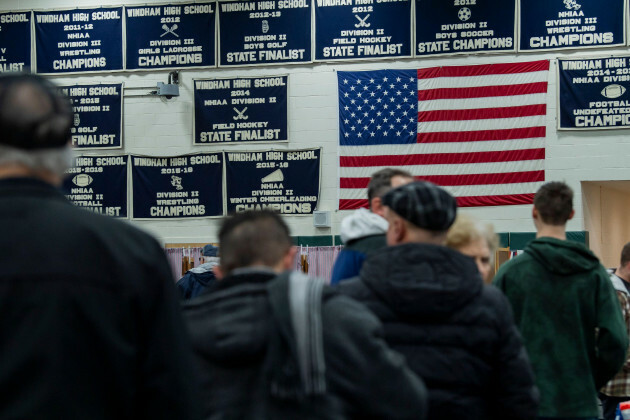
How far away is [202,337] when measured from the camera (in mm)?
1890

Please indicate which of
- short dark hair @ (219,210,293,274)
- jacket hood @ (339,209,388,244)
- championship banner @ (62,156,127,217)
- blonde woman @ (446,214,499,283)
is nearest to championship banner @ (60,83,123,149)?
championship banner @ (62,156,127,217)

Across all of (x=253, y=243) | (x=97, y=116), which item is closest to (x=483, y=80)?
(x=97, y=116)

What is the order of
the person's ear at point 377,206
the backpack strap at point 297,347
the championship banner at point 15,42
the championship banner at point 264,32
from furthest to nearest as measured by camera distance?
1. the championship banner at point 15,42
2. the championship banner at point 264,32
3. the person's ear at point 377,206
4. the backpack strap at point 297,347

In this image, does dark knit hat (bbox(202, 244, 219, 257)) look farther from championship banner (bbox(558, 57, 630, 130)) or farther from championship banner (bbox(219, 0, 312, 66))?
championship banner (bbox(558, 57, 630, 130))

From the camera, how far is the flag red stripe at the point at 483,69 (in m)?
10.6

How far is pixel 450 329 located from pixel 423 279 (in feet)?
0.58

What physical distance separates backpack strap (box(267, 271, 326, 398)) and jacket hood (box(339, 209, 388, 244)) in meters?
1.56

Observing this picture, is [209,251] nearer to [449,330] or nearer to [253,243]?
[449,330]

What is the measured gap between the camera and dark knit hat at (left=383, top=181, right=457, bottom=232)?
2.49 metres

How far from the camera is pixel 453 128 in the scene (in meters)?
10.8

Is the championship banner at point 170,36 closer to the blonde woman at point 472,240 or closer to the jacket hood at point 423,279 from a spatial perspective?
the blonde woman at point 472,240

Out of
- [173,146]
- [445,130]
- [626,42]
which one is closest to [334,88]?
[445,130]

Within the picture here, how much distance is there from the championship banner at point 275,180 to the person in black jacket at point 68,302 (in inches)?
369

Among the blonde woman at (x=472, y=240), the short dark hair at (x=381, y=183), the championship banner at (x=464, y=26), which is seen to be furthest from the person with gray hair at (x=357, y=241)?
the championship banner at (x=464, y=26)
